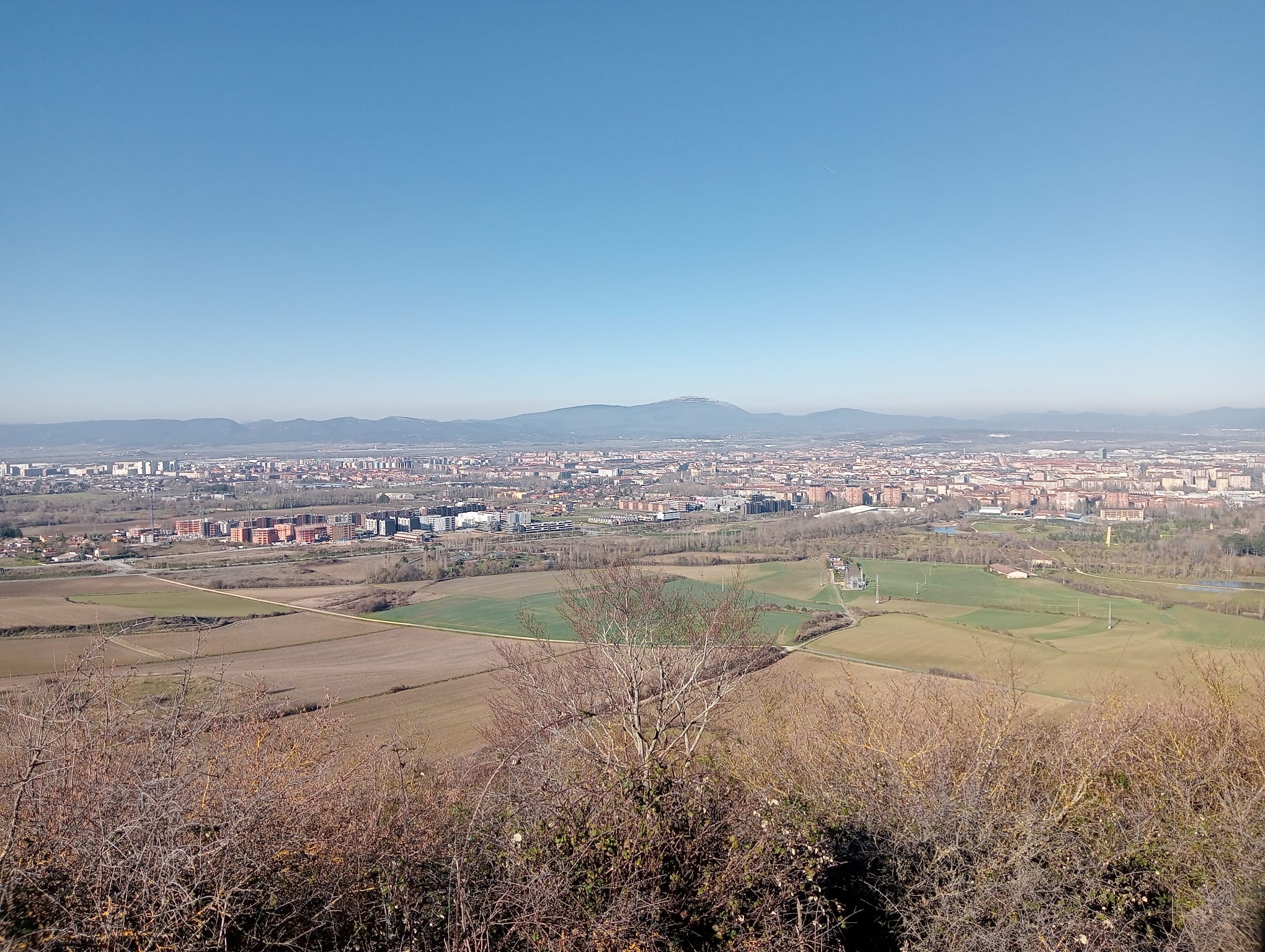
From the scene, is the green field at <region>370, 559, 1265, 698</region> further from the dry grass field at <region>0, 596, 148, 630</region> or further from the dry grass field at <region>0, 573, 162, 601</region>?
the dry grass field at <region>0, 573, 162, 601</region>

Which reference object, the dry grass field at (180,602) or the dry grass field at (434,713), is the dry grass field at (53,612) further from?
the dry grass field at (434,713)

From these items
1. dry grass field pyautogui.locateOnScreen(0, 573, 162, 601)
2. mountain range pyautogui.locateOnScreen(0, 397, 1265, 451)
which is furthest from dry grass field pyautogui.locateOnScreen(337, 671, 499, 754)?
mountain range pyautogui.locateOnScreen(0, 397, 1265, 451)

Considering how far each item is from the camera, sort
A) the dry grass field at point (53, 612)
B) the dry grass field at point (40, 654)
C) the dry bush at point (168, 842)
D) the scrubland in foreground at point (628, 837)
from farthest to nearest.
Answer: the dry grass field at point (53, 612)
the dry grass field at point (40, 654)
the scrubland in foreground at point (628, 837)
the dry bush at point (168, 842)

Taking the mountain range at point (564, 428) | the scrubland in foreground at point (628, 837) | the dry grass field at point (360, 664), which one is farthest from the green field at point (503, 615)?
the mountain range at point (564, 428)

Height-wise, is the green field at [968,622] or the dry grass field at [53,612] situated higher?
the dry grass field at [53,612]

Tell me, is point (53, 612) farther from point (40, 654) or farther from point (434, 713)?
point (434, 713)

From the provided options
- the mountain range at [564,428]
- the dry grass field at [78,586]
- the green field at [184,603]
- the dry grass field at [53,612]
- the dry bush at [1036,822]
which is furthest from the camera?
the mountain range at [564,428]

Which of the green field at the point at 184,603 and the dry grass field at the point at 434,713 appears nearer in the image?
the dry grass field at the point at 434,713
